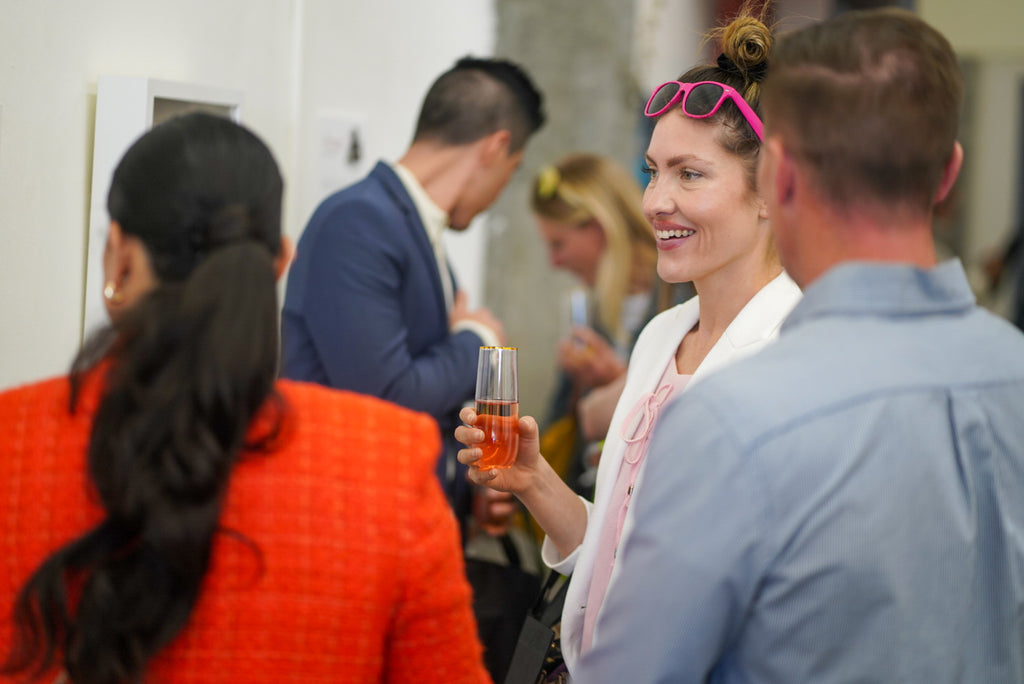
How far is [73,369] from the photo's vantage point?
3.29ft

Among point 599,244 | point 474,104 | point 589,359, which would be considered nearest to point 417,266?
point 474,104

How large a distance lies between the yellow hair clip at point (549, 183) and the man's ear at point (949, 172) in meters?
2.71

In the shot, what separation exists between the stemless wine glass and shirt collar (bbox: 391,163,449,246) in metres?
0.82

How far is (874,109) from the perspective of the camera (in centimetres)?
101

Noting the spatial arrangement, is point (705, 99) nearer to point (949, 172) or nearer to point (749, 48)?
point (749, 48)

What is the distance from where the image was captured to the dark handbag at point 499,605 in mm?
2051

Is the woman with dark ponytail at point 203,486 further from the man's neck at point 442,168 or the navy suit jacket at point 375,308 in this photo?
the man's neck at point 442,168

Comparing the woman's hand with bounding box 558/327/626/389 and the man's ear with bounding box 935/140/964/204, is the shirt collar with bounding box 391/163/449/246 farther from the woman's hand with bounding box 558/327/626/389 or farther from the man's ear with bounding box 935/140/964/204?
the man's ear with bounding box 935/140/964/204

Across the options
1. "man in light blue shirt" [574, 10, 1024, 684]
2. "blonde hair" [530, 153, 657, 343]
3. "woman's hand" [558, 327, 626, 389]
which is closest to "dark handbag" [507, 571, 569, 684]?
"man in light blue shirt" [574, 10, 1024, 684]

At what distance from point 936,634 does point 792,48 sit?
0.65m

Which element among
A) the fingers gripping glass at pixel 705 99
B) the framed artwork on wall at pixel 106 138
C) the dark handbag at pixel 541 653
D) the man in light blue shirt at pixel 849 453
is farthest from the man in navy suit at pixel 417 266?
the man in light blue shirt at pixel 849 453

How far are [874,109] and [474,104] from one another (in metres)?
1.71

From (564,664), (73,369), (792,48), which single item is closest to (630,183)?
(564,664)

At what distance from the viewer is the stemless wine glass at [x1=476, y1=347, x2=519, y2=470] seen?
1.69m
